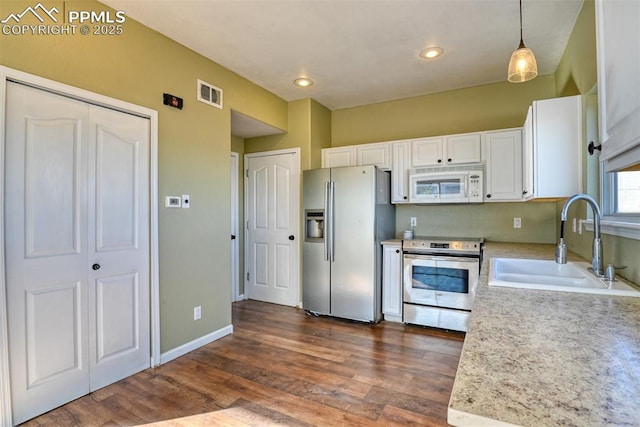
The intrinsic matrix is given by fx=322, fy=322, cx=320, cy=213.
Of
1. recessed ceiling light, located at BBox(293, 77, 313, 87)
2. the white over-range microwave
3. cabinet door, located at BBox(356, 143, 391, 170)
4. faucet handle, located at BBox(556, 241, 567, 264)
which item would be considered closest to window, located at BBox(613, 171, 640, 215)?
faucet handle, located at BBox(556, 241, 567, 264)

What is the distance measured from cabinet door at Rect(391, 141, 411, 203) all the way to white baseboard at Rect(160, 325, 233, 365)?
2381mm

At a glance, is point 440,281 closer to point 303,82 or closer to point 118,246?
point 303,82

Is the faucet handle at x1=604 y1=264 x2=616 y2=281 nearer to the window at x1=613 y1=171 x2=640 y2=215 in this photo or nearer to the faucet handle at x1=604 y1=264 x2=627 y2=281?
the faucet handle at x1=604 y1=264 x2=627 y2=281

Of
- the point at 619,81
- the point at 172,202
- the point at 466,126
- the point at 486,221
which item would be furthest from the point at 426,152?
the point at 619,81

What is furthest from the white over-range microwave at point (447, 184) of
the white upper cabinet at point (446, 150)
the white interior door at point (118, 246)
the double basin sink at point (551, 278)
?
the white interior door at point (118, 246)

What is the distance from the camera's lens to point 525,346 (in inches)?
31.4

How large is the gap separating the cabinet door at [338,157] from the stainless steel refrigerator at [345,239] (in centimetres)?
47

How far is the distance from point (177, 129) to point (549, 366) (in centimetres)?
286

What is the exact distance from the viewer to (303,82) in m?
3.58

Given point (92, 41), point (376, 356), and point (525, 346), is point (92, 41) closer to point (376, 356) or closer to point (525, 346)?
point (525, 346)

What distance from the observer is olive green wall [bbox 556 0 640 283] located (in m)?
1.52

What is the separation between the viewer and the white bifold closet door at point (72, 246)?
186cm

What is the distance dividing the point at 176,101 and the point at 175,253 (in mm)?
1281

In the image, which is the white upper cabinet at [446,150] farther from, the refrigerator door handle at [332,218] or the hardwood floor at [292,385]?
the hardwood floor at [292,385]
